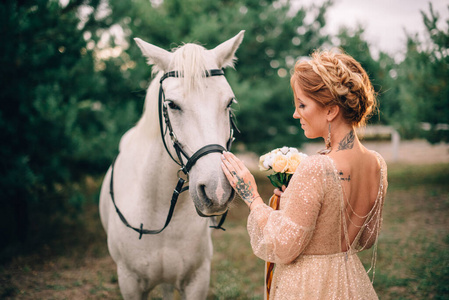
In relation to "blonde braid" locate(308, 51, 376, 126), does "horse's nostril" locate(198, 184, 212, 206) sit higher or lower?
lower

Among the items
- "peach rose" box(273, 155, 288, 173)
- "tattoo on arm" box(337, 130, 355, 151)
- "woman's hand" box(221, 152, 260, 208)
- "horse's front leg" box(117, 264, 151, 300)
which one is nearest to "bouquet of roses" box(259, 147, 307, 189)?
"peach rose" box(273, 155, 288, 173)

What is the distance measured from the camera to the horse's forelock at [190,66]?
1740 millimetres

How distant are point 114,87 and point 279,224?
6123 millimetres

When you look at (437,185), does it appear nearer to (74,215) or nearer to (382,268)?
(382,268)

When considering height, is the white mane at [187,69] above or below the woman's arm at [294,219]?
above

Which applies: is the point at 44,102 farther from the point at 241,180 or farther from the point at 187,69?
the point at 241,180

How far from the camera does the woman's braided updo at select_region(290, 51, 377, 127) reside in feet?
4.38

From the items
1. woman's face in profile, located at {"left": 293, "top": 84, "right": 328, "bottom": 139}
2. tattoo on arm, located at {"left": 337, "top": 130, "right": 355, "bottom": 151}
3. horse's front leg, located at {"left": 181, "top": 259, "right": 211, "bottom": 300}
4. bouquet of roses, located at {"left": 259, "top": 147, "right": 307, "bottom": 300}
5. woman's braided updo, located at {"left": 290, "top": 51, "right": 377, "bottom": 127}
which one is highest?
woman's braided updo, located at {"left": 290, "top": 51, "right": 377, "bottom": 127}

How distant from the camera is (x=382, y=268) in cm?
→ 476

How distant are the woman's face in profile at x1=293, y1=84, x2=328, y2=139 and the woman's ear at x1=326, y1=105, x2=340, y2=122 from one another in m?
0.02

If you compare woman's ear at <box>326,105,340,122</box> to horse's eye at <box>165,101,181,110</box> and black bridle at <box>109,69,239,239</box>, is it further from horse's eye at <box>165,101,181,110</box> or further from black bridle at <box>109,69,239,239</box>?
horse's eye at <box>165,101,181,110</box>

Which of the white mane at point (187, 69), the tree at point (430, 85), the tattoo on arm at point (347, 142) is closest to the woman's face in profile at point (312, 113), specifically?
the tattoo on arm at point (347, 142)

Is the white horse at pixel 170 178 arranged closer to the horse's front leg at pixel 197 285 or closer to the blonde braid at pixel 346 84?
the horse's front leg at pixel 197 285

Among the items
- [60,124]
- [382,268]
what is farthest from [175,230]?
[382,268]
